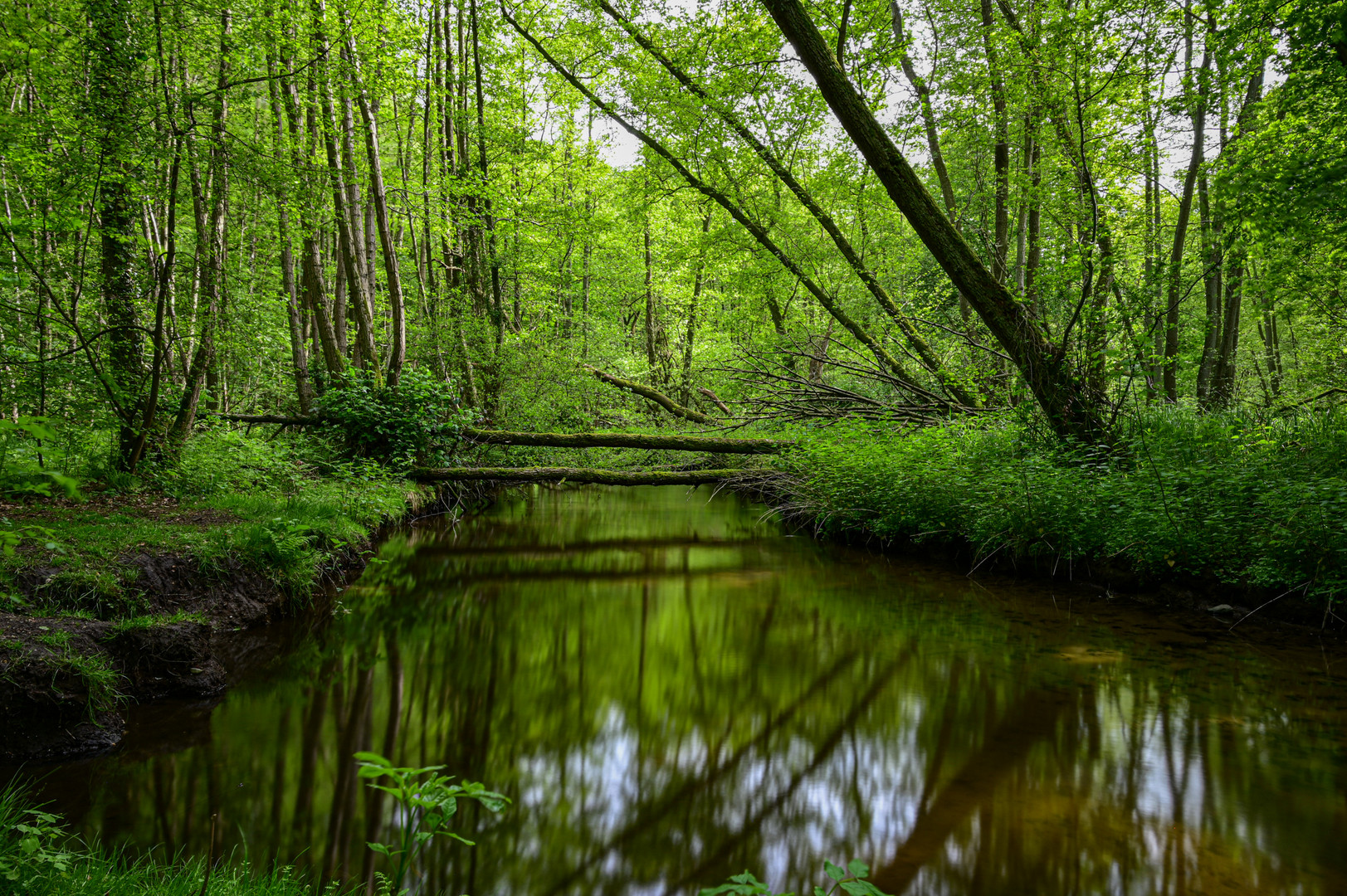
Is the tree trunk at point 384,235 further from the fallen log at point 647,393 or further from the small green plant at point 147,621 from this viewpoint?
the small green plant at point 147,621

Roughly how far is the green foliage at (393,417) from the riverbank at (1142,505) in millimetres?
6939

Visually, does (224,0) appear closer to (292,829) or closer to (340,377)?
(340,377)

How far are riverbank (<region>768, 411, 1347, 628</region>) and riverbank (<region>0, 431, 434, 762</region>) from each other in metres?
6.86

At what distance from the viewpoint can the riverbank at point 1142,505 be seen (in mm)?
5254

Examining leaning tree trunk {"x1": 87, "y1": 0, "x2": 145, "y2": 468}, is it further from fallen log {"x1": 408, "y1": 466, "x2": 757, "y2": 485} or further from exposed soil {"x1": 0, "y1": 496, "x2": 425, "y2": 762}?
fallen log {"x1": 408, "y1": 466, "x2": 757, "y2": 485}

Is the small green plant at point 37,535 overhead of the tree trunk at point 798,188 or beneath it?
beneath

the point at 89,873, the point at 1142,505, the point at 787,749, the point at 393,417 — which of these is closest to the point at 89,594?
the point at 89,873

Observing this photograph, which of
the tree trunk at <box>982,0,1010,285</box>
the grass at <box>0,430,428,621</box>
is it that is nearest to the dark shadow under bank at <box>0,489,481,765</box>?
the grass at <box>0,430,428,621</box>

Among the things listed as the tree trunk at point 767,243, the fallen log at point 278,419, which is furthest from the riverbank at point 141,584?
the tree trunk at point 767,243

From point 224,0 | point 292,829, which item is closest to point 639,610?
point 292,829

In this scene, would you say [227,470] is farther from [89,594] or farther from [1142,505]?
[1142,505]

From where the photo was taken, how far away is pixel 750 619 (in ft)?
22.1

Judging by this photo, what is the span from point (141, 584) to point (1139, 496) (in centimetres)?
832

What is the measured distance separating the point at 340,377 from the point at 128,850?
1006 centimetres
